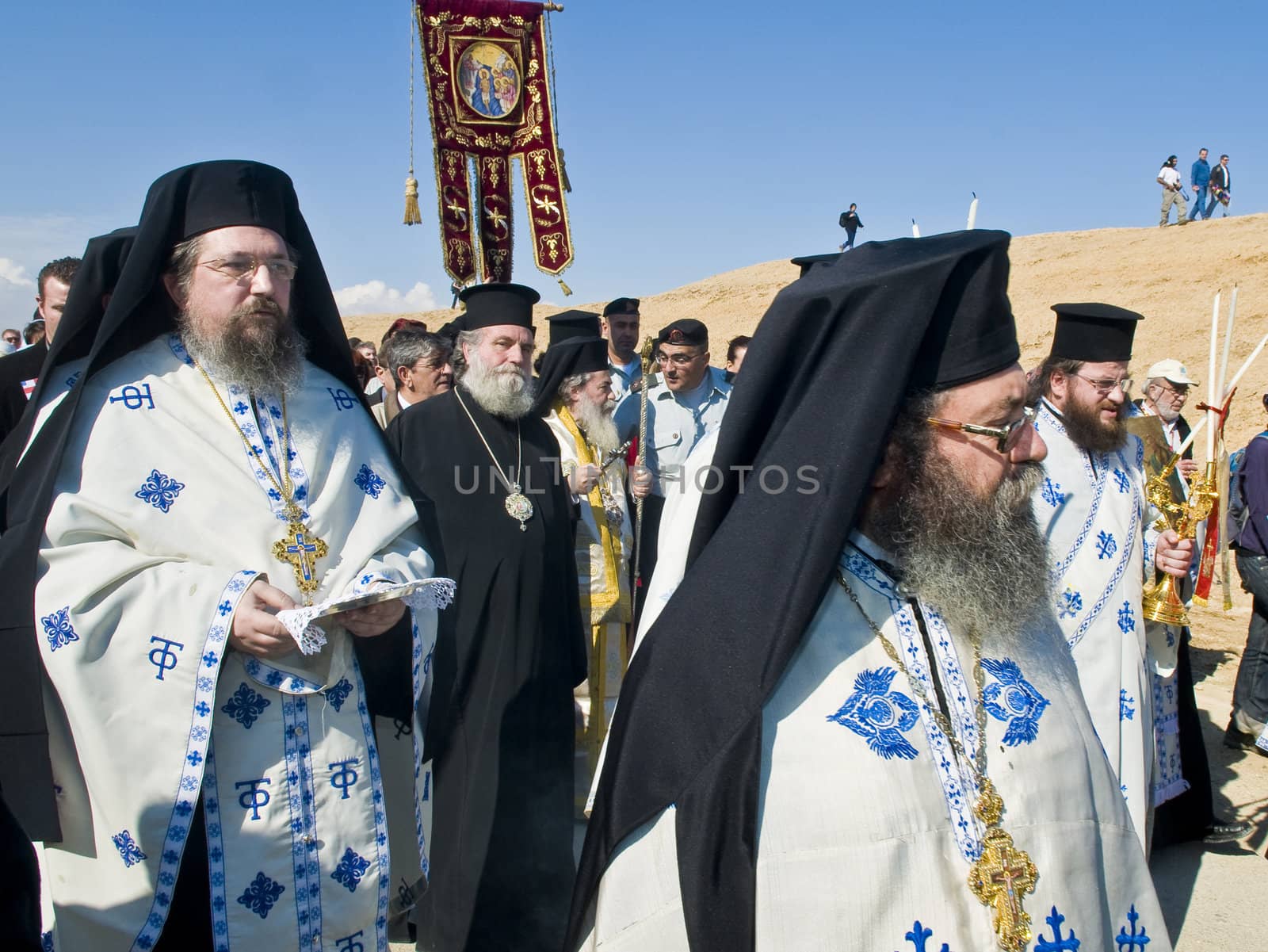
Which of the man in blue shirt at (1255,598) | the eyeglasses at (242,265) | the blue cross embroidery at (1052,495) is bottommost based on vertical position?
the man in blue shirt at (1255,598)

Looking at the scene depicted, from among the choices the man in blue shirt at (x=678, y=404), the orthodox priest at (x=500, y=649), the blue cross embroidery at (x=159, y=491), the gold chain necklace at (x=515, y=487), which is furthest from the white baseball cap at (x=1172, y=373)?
the blue cross embroidery at (x=159, y=491)

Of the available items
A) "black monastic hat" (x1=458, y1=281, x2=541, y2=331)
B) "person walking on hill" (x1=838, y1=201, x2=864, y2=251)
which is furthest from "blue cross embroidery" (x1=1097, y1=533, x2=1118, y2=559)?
"person walking on hill" (x1=838, y1=201, x2=864, y2=251)

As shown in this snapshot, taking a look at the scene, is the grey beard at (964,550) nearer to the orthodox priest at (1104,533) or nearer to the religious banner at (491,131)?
the orthodox priest at (1104,533)

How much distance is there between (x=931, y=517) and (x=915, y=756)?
46 centimetres

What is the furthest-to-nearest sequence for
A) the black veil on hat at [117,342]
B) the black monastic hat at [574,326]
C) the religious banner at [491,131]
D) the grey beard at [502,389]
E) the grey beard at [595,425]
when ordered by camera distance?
the religious banner at [491,131]
the black monastic hat at [574,326]
the grey beard at [595,425]
the grey beard at [502,389]
the black veil on hat at [117,342]

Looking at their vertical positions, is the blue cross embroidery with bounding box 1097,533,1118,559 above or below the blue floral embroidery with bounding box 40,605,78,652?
below

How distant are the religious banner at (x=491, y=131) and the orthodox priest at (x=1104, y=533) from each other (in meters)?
5.02

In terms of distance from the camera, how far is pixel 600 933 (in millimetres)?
1843

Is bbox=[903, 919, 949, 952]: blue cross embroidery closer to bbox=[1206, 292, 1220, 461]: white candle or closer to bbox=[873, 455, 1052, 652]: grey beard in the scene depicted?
bbox=[873, 455, 1052, 652]: grey beard

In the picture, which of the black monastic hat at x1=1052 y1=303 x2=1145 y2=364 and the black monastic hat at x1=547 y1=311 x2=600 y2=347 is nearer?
the black monastic hat at x1=1052 y1=303 x2=1145 y2=364

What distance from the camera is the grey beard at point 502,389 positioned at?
4.75 m

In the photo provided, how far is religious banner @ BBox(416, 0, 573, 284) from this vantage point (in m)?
8.07

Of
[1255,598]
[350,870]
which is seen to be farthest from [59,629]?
[1255,598]

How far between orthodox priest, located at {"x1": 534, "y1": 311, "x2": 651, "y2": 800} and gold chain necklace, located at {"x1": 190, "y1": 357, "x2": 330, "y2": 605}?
2.67 metres
